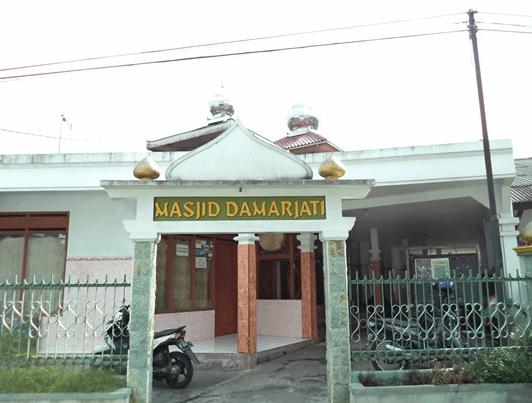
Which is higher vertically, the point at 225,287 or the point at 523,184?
the point at 523,184

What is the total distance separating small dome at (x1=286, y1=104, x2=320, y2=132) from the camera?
1925 centimetres

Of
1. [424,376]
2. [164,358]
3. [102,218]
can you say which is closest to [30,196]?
[102,218]

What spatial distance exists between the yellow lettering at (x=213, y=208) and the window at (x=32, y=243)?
16.9 ft

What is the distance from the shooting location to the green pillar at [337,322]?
18.4ft

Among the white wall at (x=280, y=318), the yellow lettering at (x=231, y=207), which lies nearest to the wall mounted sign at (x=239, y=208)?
the yellow lettering at (x=231, y=207)

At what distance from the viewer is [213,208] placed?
581 cm

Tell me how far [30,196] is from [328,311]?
7.16 m

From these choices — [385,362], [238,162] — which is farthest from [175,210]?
[385,362]

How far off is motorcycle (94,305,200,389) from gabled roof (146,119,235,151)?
810 cm

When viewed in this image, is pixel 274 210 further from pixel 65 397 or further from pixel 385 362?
pixel 65 397

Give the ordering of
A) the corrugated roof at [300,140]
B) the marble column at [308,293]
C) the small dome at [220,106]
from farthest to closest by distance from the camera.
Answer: the small dome at [220,106], the corrugated roof at [300,140], the marble column at [308,293]

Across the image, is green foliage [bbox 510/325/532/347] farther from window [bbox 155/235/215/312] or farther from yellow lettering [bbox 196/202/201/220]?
window [bbox 155/235/215/312]

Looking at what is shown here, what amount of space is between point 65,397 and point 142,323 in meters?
1.14

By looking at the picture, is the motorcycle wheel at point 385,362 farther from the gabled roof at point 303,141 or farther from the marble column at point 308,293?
the gabled roof at point 303,141
